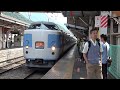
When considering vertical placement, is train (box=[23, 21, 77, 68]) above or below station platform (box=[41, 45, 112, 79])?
above

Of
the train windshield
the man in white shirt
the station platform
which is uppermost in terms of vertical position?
the train windshield

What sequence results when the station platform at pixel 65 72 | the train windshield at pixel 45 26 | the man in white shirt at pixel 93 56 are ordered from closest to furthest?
1. the man in white shirt at pixel 93 56
2. the station platform at pixel 65 72
3. the train windshield at pixel 45 26

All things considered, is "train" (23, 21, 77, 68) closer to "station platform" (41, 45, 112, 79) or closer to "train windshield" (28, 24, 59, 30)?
"train windshield" (28, 24, 59, 30)

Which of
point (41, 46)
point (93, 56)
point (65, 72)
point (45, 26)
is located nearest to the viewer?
point (93, 56)

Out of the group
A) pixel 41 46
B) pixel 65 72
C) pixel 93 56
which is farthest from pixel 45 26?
pixel 93 56

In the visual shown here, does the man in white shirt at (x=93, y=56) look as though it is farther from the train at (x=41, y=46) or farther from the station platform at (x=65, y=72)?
the train at (x=41, y=46)

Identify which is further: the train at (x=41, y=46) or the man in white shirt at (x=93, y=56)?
the train at (x=41, y=46)

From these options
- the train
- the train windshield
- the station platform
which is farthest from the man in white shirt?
the train windshield

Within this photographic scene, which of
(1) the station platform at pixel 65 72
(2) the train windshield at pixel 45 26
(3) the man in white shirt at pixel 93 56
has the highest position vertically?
(2) the train windshield at pixel 45 26

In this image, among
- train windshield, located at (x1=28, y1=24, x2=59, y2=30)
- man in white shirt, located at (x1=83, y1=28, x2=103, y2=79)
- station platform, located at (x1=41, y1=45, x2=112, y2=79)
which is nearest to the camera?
man in white shirt, located at (x1=83, y1=28, x2=103, y2=79)

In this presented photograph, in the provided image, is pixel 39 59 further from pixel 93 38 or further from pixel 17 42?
pixel 17 42

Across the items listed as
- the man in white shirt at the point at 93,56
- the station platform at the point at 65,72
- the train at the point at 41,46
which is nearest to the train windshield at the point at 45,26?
the train at the point at 41,46

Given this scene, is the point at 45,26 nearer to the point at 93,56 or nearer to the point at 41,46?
the point at 41,46
